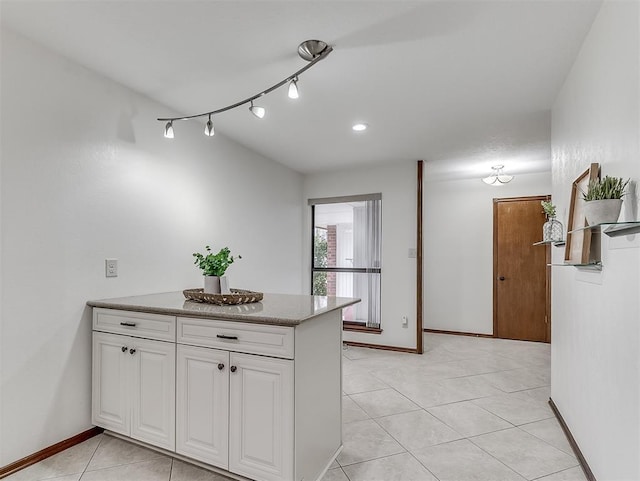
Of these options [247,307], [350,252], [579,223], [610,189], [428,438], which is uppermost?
[610,189]

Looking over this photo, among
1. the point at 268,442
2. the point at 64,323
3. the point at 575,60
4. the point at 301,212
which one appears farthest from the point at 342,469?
the point at 301,212

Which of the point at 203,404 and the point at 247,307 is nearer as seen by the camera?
the point at 203,404

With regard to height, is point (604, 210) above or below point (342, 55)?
below

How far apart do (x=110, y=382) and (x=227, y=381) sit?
0.93 m

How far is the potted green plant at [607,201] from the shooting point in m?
1.49

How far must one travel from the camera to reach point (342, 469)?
6.70ft

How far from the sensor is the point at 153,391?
6.95 feet

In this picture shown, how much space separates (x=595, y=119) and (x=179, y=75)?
7.95ft

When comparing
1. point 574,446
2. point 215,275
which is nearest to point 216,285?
point 215,275

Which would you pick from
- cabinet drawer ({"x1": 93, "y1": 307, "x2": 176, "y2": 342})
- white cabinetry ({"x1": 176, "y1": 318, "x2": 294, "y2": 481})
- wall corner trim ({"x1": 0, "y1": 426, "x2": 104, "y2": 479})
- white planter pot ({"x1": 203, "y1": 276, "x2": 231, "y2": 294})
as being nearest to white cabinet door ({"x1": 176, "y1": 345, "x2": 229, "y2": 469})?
white cabinetry ({"x1": 176, "y1": 318, "x2": 294, "y2": 481})

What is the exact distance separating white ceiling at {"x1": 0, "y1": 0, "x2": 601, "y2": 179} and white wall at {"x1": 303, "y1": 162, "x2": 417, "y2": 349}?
1141mm

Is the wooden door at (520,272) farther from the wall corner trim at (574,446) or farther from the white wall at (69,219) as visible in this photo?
the white wall at (69,219)

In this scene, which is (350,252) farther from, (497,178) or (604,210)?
(604,210)

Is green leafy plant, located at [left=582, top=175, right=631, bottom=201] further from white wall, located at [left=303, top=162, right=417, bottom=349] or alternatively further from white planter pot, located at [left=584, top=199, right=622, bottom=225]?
white wall, located at [left=303, top=162, right=417, bottom=349]
